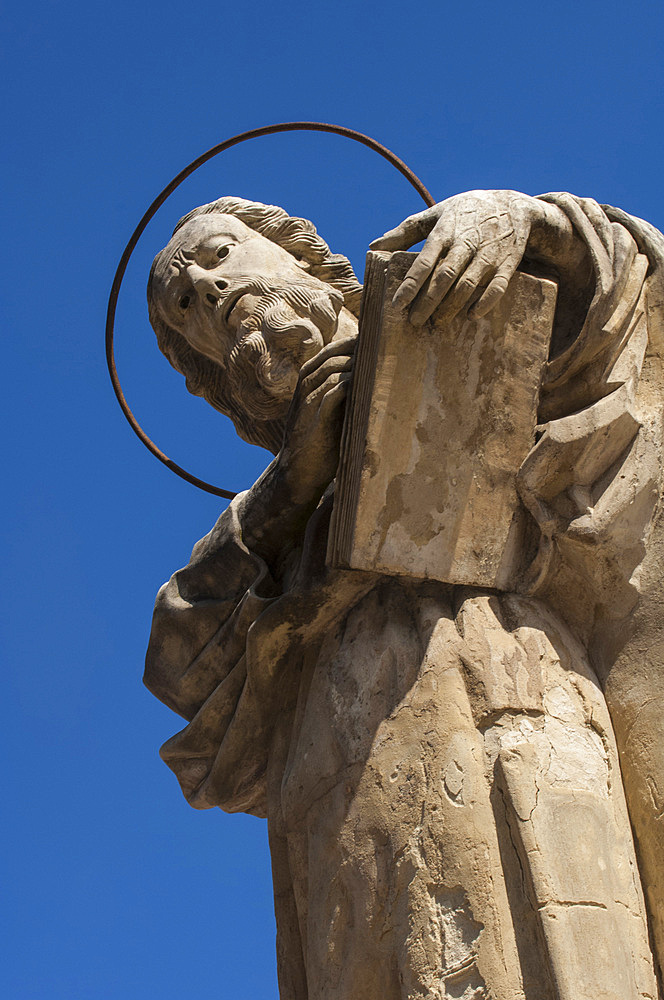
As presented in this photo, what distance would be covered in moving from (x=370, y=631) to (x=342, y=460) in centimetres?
58

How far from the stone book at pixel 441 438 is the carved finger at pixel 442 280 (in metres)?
0.09

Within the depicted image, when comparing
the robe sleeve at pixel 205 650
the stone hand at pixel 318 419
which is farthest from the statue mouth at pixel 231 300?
the stone hand at pixel 318 419

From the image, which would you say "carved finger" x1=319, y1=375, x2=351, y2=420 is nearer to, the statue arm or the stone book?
the stone book

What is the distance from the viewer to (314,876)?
3.85m

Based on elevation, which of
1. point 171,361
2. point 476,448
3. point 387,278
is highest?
point 171,361

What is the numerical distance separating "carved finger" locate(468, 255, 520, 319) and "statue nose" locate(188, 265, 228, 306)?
1.56m

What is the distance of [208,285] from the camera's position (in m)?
5.09

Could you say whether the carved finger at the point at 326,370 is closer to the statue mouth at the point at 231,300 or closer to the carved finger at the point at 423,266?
the carved finger at the point at 423,266

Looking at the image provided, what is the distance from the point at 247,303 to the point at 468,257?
1.48 meters

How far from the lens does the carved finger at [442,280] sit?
146 inches

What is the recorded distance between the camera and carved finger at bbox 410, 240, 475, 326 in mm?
3697

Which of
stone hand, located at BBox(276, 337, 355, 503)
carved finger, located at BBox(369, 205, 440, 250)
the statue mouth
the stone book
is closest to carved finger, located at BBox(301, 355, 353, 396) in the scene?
stone hand, located at BBox(276, 337, 355, 503)

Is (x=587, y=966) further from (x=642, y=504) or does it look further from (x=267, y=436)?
(x=267, y=436)

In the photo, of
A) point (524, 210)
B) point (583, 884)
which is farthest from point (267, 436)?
point (583, 884)
